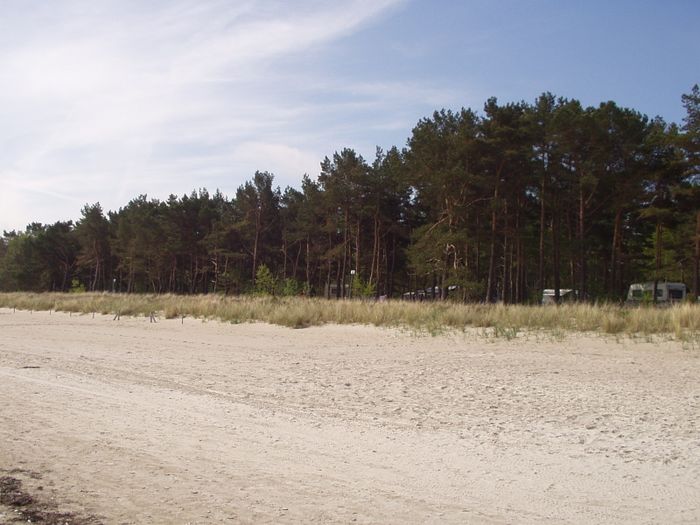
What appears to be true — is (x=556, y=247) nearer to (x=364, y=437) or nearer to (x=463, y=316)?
(x=463, y=316)

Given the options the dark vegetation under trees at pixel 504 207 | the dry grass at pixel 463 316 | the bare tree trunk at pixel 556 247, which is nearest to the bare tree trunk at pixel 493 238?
the dark vegetation under trees at pixel 504 207

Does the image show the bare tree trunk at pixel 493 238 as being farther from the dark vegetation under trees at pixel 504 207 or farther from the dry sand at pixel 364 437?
the dry sand at pixel 364 437

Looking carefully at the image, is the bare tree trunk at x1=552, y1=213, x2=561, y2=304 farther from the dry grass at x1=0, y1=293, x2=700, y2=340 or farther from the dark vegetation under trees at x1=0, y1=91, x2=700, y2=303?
the dry grass at x1=0, y1=293, x2=700, y2=340

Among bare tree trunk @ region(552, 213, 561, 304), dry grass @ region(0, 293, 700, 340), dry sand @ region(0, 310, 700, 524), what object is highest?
bare tree trunk @ region(552, 213, 561, 304)

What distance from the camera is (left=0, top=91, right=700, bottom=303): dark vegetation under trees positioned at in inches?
1366

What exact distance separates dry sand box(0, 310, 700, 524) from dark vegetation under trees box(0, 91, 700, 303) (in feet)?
78.6

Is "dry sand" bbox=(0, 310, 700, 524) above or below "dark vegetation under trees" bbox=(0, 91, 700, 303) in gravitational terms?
below

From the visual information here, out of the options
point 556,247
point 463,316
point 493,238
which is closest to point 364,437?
point 463,316

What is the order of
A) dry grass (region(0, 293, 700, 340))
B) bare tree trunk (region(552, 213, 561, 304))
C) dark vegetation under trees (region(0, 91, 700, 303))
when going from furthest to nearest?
bare tree trunk (region(552, 213, 561, 304)) < dark vegetation under trees (region(0, 91, 700, 303)) < dry grass (region(0, 293, 700, 340))

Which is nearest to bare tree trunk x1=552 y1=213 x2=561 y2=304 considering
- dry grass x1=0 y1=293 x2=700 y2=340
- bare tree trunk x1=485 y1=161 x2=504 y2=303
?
bare tree trunk x1=485 y1=161 x2=504 y2=303

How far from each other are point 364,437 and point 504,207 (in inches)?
1268

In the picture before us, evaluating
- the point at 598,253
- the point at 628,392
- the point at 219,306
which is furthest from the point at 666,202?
the point at 628,392

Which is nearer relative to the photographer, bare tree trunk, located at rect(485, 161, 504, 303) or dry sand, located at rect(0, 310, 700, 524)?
dry sand, located at rect(0, 310, 700, 524)

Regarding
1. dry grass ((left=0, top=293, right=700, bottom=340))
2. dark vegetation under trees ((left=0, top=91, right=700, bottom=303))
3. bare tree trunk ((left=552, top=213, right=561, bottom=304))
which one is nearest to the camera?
dry grass ((left=0, top=293, right=700, bottom=340))
